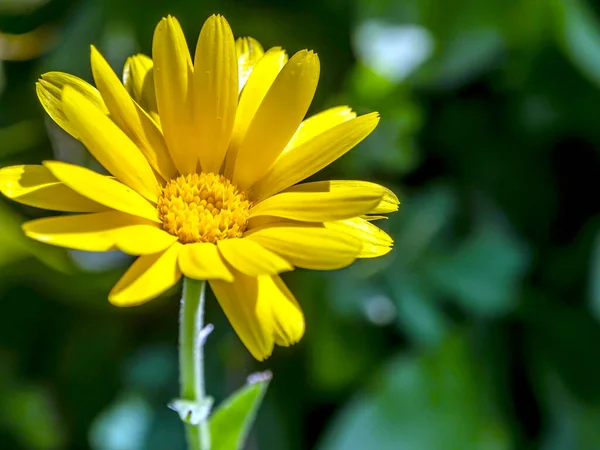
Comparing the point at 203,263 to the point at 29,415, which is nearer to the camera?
the point at 203,263

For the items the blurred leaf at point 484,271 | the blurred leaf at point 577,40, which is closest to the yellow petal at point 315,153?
the blurred leaf at point 484,271

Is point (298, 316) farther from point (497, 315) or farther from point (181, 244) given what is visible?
point (497, 315)

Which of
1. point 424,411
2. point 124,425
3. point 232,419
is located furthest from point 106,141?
point 424,411

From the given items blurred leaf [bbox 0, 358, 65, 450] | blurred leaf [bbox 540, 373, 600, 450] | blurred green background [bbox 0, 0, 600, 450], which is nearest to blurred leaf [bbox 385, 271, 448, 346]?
blurred green background [bbox 0, 0, 600, 450]

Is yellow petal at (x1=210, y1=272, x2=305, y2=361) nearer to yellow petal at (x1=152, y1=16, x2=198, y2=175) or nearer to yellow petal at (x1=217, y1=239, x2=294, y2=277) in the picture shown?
yellow petal at (x1=217, y1=239, x2=294, y2=277)

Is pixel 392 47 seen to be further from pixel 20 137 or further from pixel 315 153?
pixel 315 153
